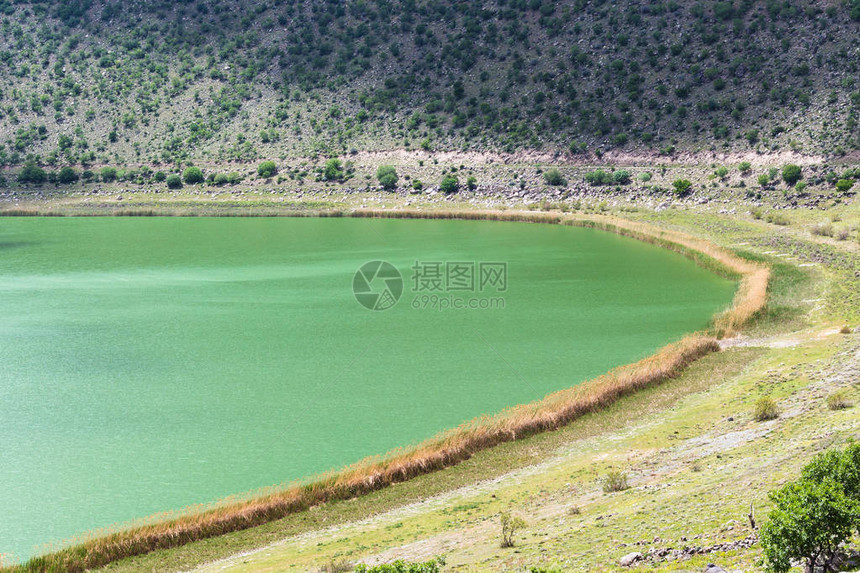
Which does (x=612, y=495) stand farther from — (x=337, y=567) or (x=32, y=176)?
(x=32, y=176)

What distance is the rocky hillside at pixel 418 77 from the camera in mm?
98500

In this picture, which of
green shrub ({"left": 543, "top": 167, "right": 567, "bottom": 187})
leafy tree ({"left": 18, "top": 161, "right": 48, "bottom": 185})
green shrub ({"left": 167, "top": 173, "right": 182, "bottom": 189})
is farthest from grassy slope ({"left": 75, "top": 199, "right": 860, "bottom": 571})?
leafy tree ({"left": 18, "top": 161, "right": 48, "bottom": 185})

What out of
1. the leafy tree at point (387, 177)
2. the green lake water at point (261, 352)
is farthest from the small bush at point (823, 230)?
the leafy tree at point (387, 177)

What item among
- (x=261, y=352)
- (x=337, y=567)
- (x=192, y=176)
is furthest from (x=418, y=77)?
(x=337, y=567)

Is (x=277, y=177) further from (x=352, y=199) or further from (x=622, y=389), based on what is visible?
(x=622, y=389)

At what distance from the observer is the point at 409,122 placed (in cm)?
11519

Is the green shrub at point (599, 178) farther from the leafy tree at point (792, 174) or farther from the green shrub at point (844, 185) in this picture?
the green shrub at point (844, 185)

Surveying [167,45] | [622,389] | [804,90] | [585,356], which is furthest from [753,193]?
[167,45]

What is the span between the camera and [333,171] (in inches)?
4188

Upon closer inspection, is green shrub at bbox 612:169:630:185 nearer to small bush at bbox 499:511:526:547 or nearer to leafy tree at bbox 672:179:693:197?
leafy tree at bbox 672:179:693:197

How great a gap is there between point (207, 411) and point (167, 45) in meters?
130

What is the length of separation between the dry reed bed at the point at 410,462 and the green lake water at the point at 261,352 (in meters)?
1.43

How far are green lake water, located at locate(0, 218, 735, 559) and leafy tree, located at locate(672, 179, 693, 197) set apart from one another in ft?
57.7

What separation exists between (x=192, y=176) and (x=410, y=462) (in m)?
94.8
